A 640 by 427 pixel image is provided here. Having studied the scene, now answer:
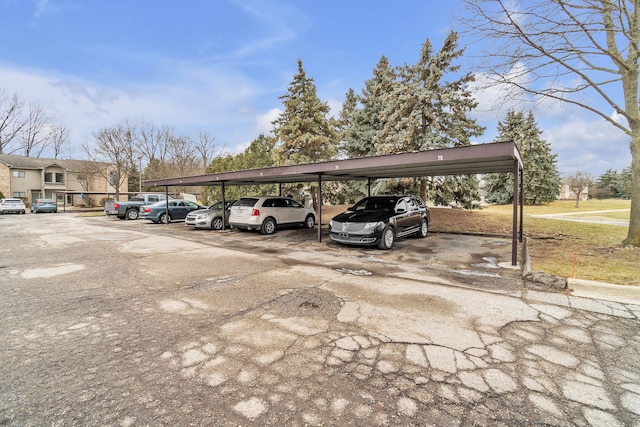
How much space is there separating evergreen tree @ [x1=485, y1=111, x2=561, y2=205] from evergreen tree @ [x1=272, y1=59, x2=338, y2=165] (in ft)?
69.8

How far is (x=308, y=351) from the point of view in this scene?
3158mm

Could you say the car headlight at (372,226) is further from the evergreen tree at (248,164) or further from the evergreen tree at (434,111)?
the evergreen tree at (248,164)

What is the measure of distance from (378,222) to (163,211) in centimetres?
1514

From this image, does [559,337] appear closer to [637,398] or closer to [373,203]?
[637,398]

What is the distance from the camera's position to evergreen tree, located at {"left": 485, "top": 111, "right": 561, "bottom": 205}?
1295 inches

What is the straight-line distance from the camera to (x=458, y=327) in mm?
3824

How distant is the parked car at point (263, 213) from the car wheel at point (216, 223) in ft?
7.67

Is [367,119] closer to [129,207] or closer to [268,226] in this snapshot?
[268,226]

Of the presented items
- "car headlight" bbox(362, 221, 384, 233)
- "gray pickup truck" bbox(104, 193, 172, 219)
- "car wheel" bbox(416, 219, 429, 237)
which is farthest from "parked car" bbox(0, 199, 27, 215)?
"car wheel" bbox(416, 219, 429, 237)

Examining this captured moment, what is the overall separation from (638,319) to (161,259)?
9.33 metres

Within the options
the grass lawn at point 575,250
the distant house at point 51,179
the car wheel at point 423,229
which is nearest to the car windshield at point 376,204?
the car wheel at point 423,229

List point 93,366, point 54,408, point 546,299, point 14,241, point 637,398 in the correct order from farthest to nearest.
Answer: point 14,241 < point 546,299 < point 93,366 < point 637,398 < point 54,408

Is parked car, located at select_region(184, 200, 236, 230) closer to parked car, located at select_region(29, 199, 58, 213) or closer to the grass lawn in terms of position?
the grass lawn

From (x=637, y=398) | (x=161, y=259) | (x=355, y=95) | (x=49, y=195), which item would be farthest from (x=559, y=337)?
(x=49, y=195)
